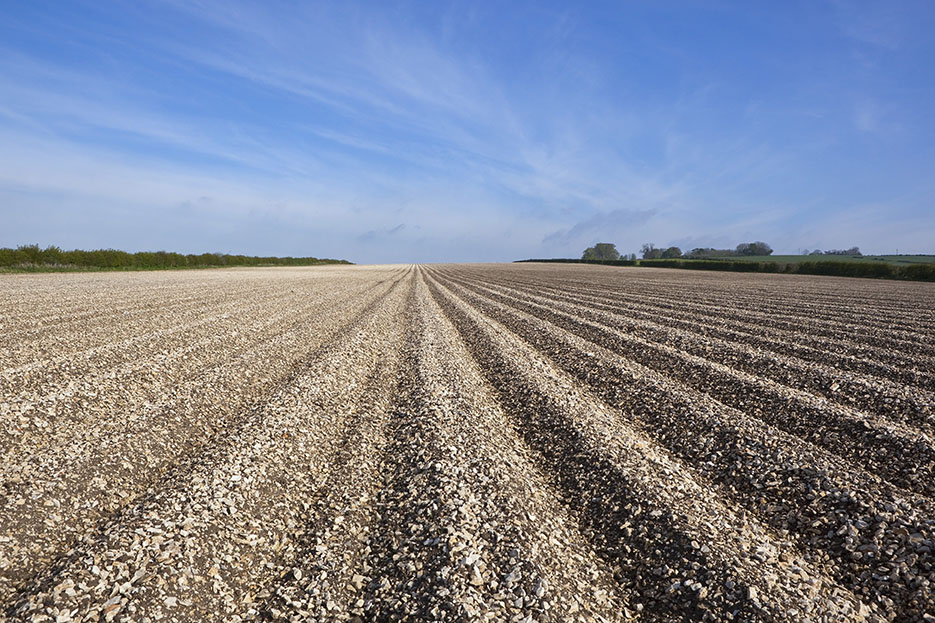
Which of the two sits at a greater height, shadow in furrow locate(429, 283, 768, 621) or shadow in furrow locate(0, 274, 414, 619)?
shadow in furrow locate(0, 274, 414, 619)

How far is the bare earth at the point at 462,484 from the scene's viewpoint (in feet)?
14.0

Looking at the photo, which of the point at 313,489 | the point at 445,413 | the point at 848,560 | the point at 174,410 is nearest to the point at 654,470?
the point at 848,560

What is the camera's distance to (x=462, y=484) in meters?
6.04

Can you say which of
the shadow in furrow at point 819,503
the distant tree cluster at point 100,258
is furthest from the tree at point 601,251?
the shadow in furrow at point 819,503

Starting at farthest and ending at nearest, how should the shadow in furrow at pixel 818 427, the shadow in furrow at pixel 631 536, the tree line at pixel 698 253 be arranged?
the tree line at pixel 698 253
the shadow in furrow at pixel 818 427
the shadow in furrow at pixel 631 536

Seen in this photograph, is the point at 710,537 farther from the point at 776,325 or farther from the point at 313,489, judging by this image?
the point at 776,325

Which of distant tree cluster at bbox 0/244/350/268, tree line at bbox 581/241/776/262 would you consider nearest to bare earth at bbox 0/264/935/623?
distant tree cluster at bbox 0/244/350/268

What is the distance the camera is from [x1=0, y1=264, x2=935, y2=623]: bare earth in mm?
4273

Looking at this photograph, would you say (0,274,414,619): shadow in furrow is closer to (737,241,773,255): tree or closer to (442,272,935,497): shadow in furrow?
(442,272,935,497): shadow in furrow

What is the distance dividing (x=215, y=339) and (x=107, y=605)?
446 inches

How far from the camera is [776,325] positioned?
17.9 metres

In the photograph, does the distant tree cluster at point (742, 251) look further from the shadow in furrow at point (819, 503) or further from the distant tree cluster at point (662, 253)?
the shadow in furrow at point (819, 503)

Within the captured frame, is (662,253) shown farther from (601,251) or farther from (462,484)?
(462,484)

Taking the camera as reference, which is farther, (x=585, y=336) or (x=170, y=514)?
(x=585, y=336)
